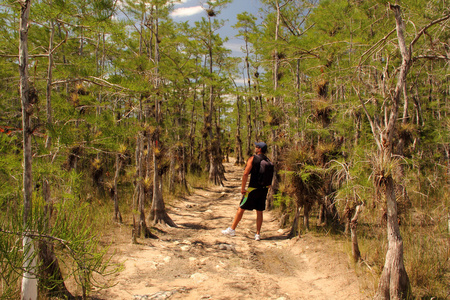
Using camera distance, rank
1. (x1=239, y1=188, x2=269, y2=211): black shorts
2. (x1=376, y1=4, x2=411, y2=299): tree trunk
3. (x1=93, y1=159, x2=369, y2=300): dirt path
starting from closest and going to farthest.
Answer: (x1=376, y1=4, x2=411, y2=299): tree trunk → (x1=93, y1=159, x2=369, y2=300): dirt path → (x1=239, y1=188, x2=269, y2=211): black shorts

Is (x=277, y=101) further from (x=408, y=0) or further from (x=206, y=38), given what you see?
(x=206, y=38)

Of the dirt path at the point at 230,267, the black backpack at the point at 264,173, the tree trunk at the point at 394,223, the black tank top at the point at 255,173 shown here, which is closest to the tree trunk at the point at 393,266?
the tree trunk at the point at 394,223

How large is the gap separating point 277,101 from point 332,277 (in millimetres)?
6478

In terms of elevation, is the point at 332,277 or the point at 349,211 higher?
the point at 349,211

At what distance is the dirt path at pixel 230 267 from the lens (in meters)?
3.78

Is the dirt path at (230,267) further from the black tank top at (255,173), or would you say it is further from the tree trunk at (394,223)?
the black tank top at (255,173)

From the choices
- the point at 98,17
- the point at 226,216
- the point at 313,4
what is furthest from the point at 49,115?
the point at 313,4

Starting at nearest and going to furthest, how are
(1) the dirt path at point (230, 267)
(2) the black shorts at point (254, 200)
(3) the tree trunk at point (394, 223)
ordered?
(3) the tree trunk at point (394, 223) → (1) the dirt path at point (230, 267) → (2) the black shorts at point (254, 200)

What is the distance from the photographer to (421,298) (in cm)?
340

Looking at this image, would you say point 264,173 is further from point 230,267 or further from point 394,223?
point 394,223

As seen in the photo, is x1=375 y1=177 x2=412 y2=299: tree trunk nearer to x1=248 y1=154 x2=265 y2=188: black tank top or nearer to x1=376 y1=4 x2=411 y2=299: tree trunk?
x1=376 y1=4 x2=411 y2=299: tree trunk

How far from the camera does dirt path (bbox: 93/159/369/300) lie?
378 centimetres

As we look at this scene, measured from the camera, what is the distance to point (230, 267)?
467 centimetres

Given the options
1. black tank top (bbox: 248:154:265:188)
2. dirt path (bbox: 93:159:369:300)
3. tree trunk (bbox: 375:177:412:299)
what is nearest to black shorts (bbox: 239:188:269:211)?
black tank top (bbox: 248:154:265:188)
